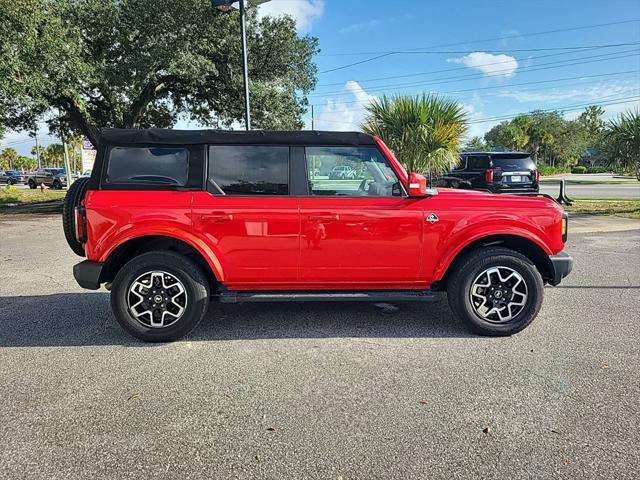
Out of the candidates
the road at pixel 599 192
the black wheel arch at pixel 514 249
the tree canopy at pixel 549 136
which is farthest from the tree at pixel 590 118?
the black wheel arch at pixel 514 249

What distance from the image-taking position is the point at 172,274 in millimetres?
3986

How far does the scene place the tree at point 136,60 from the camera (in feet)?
37.7

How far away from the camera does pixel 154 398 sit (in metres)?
3.08

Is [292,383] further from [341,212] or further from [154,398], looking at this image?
[341,212]

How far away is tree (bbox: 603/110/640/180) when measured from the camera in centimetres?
1312

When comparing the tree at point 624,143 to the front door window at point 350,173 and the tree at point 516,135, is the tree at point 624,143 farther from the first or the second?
the tree at point 516,135

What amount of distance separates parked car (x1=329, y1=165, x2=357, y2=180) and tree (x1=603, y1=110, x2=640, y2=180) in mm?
12600

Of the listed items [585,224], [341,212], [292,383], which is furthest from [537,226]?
[585,224]

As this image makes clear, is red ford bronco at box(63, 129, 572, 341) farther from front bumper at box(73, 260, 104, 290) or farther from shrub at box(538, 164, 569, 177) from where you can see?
shrub at box(538, 164, 569, 177)

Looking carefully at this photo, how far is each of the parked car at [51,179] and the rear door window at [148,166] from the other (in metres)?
37.1

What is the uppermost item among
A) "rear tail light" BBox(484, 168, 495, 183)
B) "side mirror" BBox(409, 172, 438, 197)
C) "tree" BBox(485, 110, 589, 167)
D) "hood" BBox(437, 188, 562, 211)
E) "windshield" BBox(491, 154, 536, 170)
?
"tree" BBox(485, 110, 589, 167)

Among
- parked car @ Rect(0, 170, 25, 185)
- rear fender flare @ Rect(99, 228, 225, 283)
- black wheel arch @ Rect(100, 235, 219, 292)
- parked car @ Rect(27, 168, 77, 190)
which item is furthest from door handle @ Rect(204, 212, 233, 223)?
parked car @ Rect(0, 170, 25, 185)

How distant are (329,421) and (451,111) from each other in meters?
10.3

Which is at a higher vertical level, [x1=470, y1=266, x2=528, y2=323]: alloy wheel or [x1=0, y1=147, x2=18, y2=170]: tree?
[x1=0, y1=147, x2=18, y2=170]: tree
